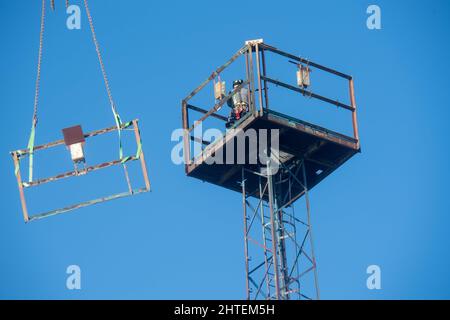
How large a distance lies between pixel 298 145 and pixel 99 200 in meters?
10.8

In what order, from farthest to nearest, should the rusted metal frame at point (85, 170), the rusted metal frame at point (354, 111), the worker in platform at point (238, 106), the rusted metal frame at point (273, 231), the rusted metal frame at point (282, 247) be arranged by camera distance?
the rusted metal frame at point (354, 111) < the worker in platform at point (238, 106) < the rusted metal frame at point (282, 247) < the rusted metal frame at point (273, 231) < the rusted metal frame at point (85, 170)

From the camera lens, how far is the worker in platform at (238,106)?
70.9 metres

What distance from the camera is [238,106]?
7112 centimetres

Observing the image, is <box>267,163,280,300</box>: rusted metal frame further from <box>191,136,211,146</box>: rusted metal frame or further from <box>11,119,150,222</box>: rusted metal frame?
<box>11,119,150,222</box>: rusted metal frame

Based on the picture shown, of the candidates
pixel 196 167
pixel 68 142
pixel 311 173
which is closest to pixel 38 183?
pixel 68 142

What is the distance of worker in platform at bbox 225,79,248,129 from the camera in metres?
70.9

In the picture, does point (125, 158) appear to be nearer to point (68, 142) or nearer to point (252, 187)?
point (68, 142)

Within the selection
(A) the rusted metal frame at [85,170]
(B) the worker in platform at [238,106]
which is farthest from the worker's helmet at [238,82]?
(A) the rusted metal frame at [85,170]

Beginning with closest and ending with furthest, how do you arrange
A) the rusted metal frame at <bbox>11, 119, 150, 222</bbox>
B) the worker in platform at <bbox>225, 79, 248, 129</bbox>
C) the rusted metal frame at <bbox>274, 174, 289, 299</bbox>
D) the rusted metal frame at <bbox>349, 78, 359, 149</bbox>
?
the rusted metal frame at <bbox>11, 119, 150, 222</bbox>, the rusted metal frame at <bbox>274, 174, 289, 299</bbox>, the worker in platform at <bbox>225, 79, 248, 129</bbox>, the rusted metal frame at <bbox>349, 78, 359, 149</bbox>

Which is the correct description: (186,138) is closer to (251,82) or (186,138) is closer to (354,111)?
(251,82)

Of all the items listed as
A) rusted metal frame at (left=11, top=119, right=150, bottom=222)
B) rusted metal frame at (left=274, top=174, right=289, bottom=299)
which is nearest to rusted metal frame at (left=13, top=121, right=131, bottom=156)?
rusted metal frame at (left=11, top=119, right=150, bottom=222)

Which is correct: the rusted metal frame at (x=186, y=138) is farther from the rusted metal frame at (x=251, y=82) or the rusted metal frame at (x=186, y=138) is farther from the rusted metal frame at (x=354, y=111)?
the rusted metal frame at (x=354, y=111)
